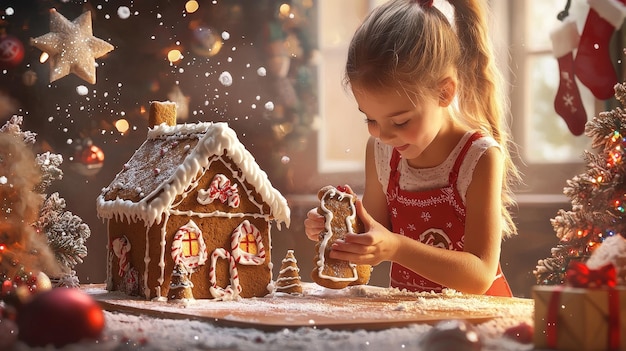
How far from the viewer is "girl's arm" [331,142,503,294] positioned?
1717 mm

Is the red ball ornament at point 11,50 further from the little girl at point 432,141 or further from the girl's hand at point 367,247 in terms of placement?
the girl's hand at point 367,247

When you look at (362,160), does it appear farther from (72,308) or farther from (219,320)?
(72,308)

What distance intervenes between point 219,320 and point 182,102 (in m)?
1.67

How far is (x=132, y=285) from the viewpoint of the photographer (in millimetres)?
1806

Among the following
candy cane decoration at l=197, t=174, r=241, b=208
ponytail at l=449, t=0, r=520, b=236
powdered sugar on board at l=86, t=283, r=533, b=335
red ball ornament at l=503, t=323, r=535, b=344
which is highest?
ponytail at l=449, t=0, r=520, b=236

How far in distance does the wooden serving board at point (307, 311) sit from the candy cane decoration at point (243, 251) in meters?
0.09

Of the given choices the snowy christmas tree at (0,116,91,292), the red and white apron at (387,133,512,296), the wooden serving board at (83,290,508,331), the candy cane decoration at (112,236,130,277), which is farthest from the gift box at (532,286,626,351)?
the snowy christmas tree at (0,116,91,292)

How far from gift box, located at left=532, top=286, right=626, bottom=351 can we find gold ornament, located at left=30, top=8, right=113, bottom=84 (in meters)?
1.98

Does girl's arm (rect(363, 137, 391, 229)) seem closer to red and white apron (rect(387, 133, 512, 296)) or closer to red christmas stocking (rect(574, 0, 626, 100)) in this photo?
red and white apron (rect(387, 133, 512, 296))

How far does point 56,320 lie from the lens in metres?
1.16

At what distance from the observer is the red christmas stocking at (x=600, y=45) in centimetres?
292

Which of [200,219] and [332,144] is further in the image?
[332,144]

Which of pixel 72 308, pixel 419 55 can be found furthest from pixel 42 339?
pixel 419 55

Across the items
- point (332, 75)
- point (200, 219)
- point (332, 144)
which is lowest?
point (200, 219)
